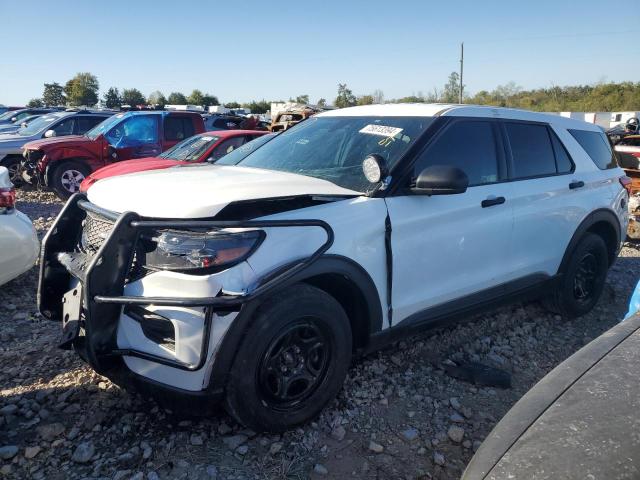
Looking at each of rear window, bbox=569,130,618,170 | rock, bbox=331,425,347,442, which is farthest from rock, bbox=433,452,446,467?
rear window, bbox=569,130,618,170

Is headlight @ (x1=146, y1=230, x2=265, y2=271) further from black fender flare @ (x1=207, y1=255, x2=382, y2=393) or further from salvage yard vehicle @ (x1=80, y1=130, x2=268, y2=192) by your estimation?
salvage yard vehicle @ (x1=80, y1=130, x2=268, y2=192)

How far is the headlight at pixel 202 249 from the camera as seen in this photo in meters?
2.38

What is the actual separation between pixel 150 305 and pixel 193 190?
0.62 meters

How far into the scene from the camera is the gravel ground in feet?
8.43

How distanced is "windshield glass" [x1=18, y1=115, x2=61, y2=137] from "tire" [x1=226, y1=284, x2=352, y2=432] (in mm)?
11797

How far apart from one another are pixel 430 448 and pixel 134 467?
1492 millimetres

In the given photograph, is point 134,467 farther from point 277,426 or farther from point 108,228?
point 108,228

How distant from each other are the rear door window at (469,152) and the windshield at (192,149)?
18.6ft

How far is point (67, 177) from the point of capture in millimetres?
10109

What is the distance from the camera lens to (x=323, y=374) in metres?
2.83

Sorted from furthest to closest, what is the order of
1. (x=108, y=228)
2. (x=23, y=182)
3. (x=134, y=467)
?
(x=23, y=182), (x=108, y=228), (x=134, y=467)

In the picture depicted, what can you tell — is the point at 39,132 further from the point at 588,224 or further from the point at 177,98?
the point at 177,98

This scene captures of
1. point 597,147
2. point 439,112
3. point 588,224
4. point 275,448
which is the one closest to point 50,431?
point 275,448

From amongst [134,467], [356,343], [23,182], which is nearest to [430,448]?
[356,343]
